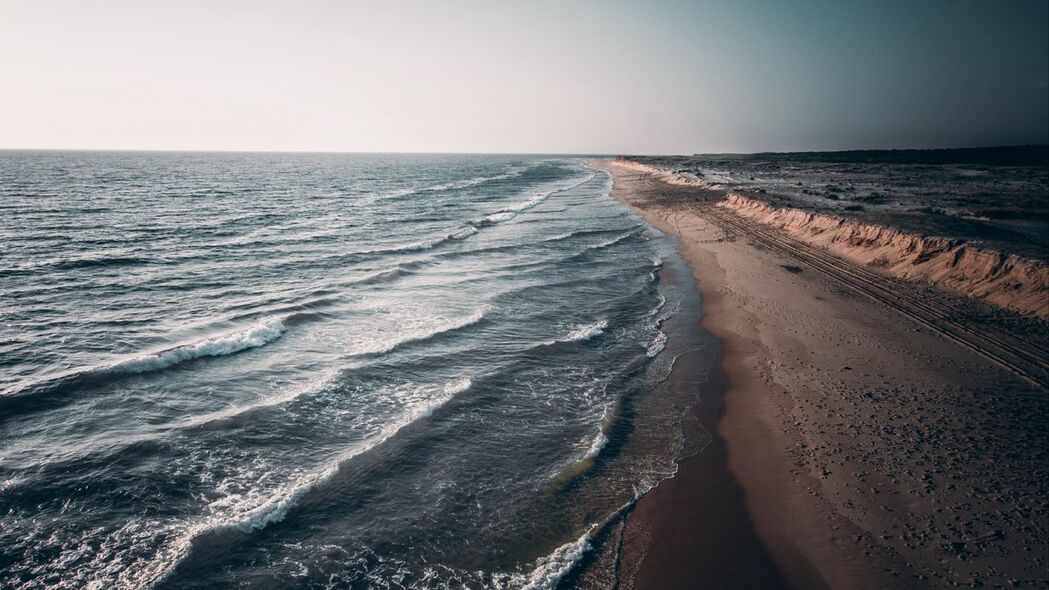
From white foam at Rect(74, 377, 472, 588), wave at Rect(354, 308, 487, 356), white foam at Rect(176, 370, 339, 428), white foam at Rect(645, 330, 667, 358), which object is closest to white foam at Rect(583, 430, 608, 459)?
white foam at Rect(74, 377, 472, 588)

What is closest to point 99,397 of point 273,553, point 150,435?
point 150,435

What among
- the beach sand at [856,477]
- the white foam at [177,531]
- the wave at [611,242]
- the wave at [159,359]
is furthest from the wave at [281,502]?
the wave at [611,242]

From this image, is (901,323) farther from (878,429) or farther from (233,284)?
(233,284)

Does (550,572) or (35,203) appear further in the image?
(35,203)

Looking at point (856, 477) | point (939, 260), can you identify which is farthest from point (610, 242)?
point (856, 477)

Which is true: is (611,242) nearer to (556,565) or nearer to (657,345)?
(657,345)

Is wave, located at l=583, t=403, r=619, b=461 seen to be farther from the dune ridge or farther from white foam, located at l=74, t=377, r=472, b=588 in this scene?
the dune ridge

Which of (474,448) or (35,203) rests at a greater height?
(35,203)
